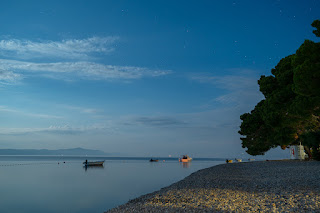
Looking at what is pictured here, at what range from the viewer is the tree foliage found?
19.6m

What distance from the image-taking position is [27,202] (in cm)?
2583

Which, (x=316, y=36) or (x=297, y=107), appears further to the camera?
(x=297, y=107)

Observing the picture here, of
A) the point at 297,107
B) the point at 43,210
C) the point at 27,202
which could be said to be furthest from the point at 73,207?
the point at 297,107

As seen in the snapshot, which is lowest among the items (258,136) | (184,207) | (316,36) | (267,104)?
(184,207)

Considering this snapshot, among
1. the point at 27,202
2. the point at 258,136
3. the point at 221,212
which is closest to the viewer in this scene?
the point at 221,212

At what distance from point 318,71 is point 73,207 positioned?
22.1 m

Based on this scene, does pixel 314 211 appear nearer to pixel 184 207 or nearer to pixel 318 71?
pixel 184 207

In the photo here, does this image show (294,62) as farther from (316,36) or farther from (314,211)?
(314,211)

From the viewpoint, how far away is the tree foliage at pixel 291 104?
64.2 ft

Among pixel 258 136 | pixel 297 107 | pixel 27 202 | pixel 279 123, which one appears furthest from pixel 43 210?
pixel 258 136

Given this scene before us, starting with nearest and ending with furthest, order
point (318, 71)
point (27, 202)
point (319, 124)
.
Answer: point (318, 71) → point (27, 202) → point (319, 124)

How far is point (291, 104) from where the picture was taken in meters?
25.7

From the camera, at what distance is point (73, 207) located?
891 inches

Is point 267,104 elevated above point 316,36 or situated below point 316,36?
below
